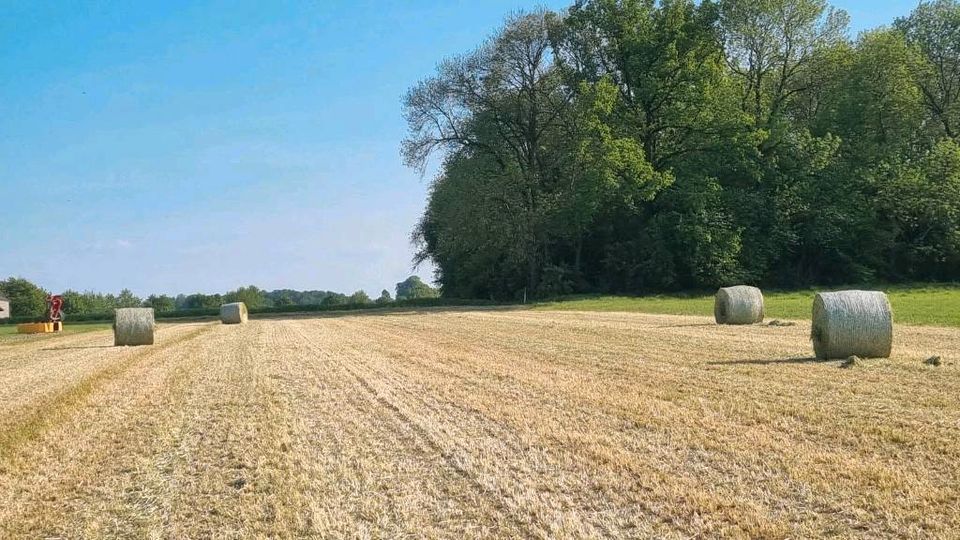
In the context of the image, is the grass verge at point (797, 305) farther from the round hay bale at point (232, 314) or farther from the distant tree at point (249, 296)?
the distant tree at point (249, 296)

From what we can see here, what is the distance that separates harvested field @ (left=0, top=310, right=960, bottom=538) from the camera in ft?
16.3

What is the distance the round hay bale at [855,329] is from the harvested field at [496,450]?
406 millimetres

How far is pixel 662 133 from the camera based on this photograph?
45.0 metres

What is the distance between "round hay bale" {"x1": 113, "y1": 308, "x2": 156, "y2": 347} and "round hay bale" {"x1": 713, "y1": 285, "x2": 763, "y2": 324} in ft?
51.0

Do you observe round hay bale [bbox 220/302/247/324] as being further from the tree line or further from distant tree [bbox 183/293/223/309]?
distant tree [bbox 183/293/223/309]


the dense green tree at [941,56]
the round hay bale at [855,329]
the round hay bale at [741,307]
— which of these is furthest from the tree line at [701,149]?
the round hay bale at [855,329]

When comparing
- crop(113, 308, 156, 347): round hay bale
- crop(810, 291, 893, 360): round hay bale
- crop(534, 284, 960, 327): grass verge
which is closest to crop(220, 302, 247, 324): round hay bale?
crop(113, 308, 156, 347): round hay bale

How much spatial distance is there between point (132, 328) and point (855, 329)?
17421 mm

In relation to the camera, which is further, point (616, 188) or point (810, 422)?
point (616, 188)

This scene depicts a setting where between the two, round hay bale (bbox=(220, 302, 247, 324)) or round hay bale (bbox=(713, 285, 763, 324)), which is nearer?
round hay bale (bbox=(713, 285, 763, 324))

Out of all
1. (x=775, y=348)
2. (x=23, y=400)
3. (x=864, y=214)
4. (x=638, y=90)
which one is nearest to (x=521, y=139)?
(x=638, y=90)

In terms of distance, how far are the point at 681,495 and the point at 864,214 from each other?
44.4 metres

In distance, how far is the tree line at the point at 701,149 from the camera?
138 ft

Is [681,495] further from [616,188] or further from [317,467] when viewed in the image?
[616,188]
